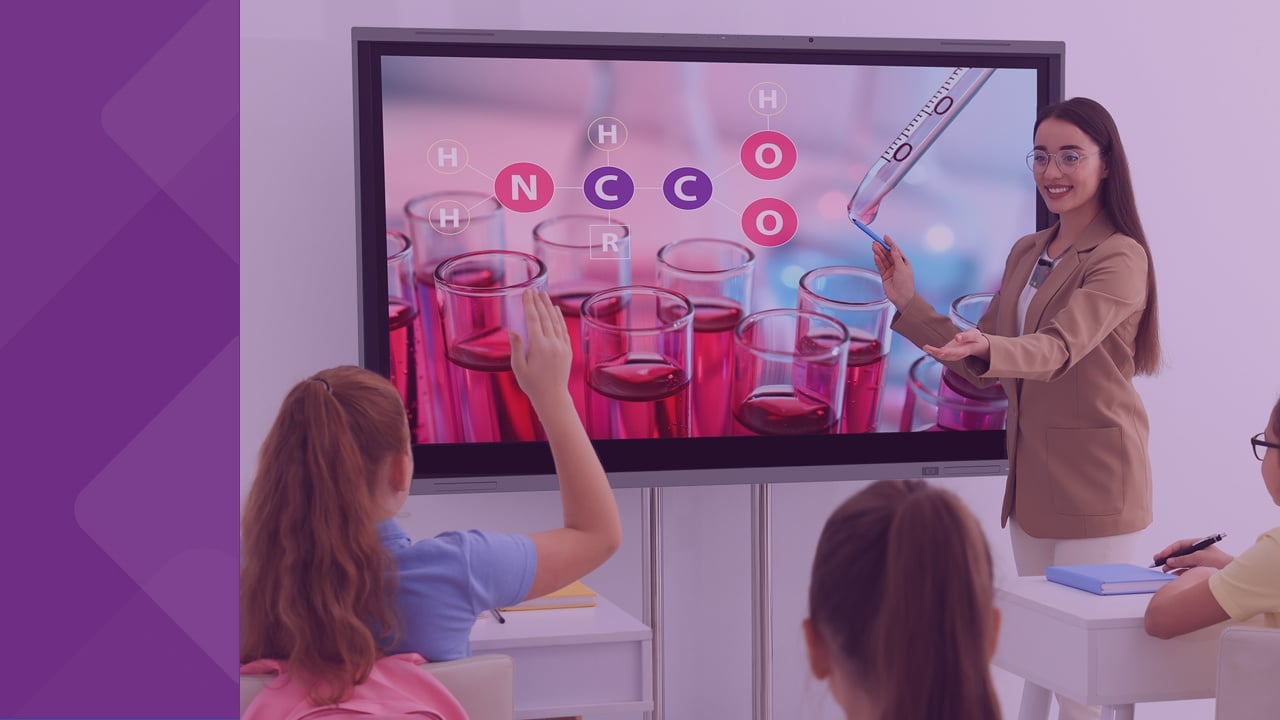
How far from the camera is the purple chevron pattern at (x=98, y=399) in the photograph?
2.19 metres

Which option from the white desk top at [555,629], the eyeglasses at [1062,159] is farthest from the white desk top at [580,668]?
the eyeglasses at [1062,159]

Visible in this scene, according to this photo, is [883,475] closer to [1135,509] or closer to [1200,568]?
[1135,509]

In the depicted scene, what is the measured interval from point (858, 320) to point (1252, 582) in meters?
1.46

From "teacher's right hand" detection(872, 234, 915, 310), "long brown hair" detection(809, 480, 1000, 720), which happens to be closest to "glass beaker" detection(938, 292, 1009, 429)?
"teacher's right hand" detection(872, 234, 915, 310)

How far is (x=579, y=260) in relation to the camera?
3170 millimetres

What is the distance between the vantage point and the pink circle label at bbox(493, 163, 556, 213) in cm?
313

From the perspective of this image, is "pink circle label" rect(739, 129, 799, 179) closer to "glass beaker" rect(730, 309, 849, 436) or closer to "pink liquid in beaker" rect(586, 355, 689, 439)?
"glass beaker" rect(730, 309, 849, 436)

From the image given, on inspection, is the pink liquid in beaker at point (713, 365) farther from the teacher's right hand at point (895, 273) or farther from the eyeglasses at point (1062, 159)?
the eyeglasses at point (1062, 159)

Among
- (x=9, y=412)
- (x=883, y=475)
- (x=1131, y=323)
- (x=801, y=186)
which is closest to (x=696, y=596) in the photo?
(x=883, y=475)

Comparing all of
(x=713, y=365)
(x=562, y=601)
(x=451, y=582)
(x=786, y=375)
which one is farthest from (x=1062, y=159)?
(x=451, y=582)

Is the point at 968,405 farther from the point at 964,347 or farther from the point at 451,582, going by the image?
the point at 451,582

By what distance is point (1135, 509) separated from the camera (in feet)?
9.45

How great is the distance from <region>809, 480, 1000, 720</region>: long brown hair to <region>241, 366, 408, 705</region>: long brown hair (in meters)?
0.66

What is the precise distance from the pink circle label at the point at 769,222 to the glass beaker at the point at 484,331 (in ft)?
1.83
